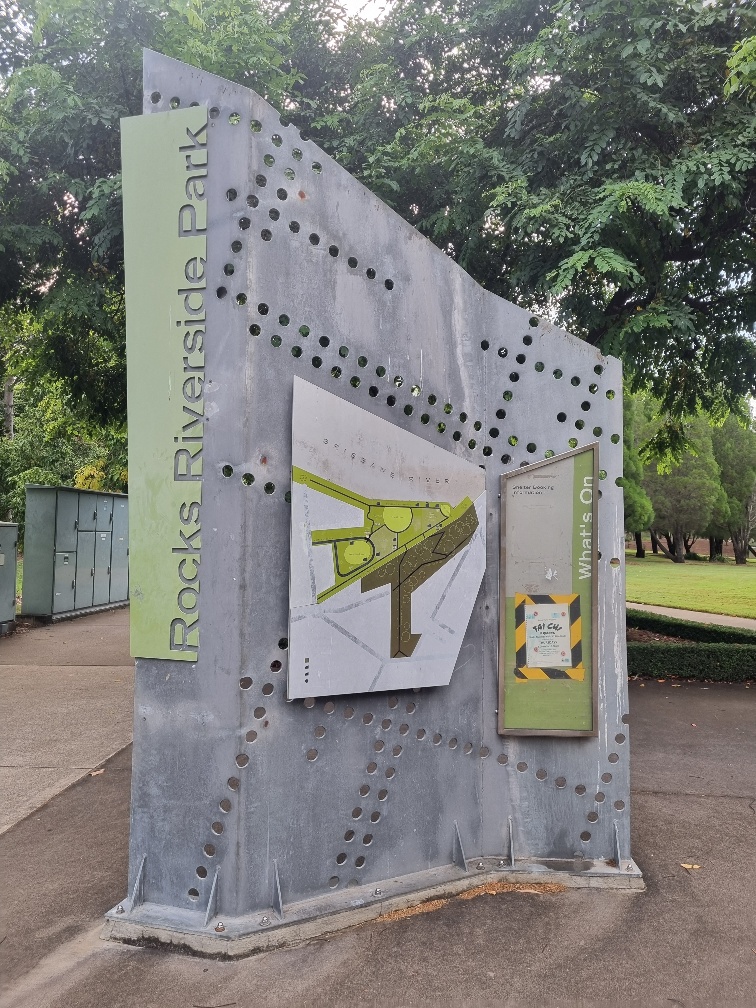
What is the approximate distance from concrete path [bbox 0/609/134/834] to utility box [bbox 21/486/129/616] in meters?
1.18

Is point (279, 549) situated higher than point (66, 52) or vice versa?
point (66, 52)

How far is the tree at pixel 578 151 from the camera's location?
748 centimetres

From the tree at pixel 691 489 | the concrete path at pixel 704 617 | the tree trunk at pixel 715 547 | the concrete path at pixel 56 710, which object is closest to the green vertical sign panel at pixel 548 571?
the concrete path at pixel 56 710

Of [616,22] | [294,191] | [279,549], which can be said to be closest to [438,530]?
[279,549]

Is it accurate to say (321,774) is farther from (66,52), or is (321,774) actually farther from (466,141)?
(66,52)

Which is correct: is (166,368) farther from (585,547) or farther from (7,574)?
(7,574)

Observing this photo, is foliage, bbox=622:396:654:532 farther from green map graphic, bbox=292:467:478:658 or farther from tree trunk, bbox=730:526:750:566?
green map graphic, bbox=292:467:478:658

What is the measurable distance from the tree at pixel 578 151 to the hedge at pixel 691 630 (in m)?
4.23

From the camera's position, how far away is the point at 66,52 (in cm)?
854

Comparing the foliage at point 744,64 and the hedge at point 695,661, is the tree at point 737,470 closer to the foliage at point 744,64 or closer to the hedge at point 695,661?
the hedge at point 695,661

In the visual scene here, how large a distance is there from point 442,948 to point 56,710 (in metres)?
5.84

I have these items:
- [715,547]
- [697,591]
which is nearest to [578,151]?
[697,591]

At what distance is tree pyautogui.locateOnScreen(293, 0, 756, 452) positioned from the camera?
748 centimetres

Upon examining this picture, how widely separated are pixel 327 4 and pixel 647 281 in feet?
17.3
